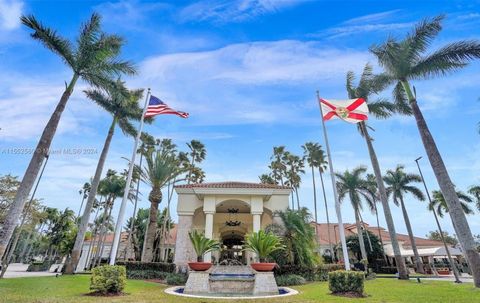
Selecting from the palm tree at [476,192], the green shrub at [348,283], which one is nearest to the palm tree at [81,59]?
the green shrub at [348,283]

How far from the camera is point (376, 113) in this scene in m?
24.8

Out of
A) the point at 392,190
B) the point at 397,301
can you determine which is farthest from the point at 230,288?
the point at 392,190

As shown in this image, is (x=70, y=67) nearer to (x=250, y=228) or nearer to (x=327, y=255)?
(x=250, y=228)

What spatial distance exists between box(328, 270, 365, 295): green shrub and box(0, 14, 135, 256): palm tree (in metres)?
14.6

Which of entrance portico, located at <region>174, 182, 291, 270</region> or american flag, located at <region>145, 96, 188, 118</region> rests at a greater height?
american flag, located at <region>145, 96, 188, 118</region>

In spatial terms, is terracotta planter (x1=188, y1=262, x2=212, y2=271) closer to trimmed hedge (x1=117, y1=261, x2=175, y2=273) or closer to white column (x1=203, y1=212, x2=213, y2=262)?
white column (x1=203, y1=212, x2=213, y2=262)

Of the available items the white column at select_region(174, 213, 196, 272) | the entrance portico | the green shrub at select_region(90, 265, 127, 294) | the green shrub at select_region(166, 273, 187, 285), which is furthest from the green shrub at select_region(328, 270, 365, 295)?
the white column at select_region(174, 213, 196, 272)

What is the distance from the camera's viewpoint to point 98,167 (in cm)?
2394

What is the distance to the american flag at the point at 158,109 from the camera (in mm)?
13977

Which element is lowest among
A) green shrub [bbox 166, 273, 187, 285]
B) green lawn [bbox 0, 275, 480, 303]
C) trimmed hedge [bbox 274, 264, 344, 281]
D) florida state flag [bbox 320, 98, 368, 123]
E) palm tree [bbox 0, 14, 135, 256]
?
green lawn [bbox 0, 275, 480, 303]

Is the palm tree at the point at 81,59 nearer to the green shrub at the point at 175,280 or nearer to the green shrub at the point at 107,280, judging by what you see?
the green shrub at the point at 107,280

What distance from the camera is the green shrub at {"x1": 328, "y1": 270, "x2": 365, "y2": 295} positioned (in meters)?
11.8

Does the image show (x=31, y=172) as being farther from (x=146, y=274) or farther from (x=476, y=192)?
(x=476, y=192)

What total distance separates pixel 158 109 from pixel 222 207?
50.1ft
